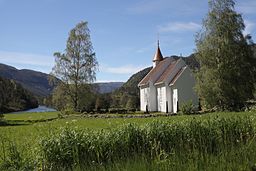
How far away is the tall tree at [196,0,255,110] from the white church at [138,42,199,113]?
8475mm

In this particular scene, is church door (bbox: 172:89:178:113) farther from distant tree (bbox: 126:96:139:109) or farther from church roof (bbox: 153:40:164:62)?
distant tree (bbox: 126:96:139:109)

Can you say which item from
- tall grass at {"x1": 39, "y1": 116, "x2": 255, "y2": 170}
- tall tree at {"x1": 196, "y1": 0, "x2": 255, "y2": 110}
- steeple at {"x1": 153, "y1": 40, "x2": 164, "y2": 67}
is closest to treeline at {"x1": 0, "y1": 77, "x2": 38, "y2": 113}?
steeple at {"x1": 153, "y1": 40, "x2": 164, "y2": 67}

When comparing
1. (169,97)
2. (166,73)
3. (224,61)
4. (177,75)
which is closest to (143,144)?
(224,61)

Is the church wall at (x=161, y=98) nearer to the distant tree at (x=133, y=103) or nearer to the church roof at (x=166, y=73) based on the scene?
the church roof at (x=166, y=73)

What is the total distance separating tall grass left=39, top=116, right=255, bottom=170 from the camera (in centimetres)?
845

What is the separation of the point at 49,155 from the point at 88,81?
43.5m

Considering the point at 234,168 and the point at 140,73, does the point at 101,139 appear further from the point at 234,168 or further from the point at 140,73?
the point at 140,73

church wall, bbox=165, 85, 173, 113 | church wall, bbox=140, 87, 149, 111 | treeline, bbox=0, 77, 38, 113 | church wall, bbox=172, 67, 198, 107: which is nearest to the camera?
church wall, bbox=172, 67, 198, 107

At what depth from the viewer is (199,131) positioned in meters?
9.98

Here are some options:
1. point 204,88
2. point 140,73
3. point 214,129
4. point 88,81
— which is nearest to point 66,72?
point 88,81

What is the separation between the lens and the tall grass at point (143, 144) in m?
8.45

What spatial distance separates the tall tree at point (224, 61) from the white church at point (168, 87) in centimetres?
848

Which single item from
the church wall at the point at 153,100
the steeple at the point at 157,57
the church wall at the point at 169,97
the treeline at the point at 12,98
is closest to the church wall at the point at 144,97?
the church wall at the point at 153,100

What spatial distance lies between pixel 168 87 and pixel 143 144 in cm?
4059
